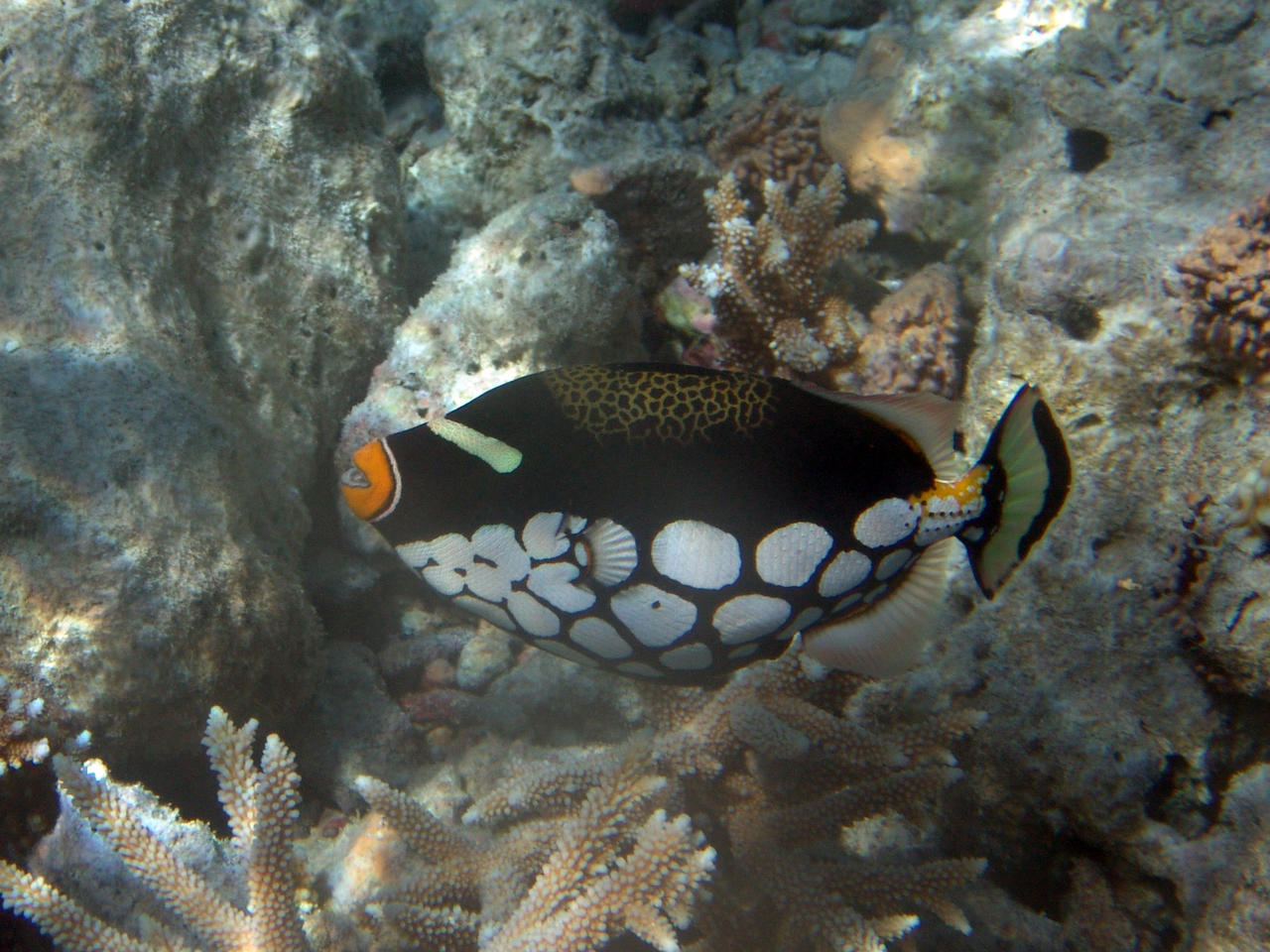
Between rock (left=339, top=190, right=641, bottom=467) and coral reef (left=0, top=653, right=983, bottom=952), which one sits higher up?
rock (left=339, top=190, right=641, bottom=467)

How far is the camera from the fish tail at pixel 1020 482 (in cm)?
176

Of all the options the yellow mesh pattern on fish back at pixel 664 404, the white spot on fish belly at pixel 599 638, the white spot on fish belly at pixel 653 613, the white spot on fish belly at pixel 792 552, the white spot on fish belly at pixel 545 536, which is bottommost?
the white spot on fish belly at pixel 599 638

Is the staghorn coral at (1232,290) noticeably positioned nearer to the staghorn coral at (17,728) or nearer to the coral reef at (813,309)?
the coral reef at (813,309)

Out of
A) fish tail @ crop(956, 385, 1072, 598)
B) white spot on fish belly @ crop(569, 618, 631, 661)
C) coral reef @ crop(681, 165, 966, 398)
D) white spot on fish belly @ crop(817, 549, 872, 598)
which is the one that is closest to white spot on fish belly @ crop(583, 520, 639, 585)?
white spot on fish belly @ crop(569, 618, 631, 661)

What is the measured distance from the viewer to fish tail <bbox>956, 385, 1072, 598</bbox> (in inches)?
69.2

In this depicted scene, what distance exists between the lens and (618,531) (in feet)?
6.18

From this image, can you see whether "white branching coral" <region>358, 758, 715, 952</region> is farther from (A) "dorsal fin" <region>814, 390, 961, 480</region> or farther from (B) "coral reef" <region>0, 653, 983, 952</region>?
(A) "dorsal fin" <region>814, 390, 961, 480</region>

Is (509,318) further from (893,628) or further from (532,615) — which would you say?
(893,628)

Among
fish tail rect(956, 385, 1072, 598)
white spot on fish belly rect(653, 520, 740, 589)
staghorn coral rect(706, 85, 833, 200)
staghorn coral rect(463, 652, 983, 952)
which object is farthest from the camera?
staghorn coral rect(706, 85, 833, 200)

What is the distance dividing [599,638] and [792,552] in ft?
2.05

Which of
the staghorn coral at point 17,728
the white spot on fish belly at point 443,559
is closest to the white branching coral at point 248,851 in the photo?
the staghorn coral at point 17,728

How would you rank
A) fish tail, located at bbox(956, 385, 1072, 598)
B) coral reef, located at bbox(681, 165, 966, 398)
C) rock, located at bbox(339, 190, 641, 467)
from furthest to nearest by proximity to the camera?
coral reef, located at bbox(681, 165, 966, 398)
rock, located at bbox(339, 190, 641, 467)
fish tail, located at bbox(956, 385, 1072, 598)

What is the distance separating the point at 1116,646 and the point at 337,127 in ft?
12.2

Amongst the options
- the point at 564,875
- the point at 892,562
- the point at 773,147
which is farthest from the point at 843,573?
the point at 773,147
